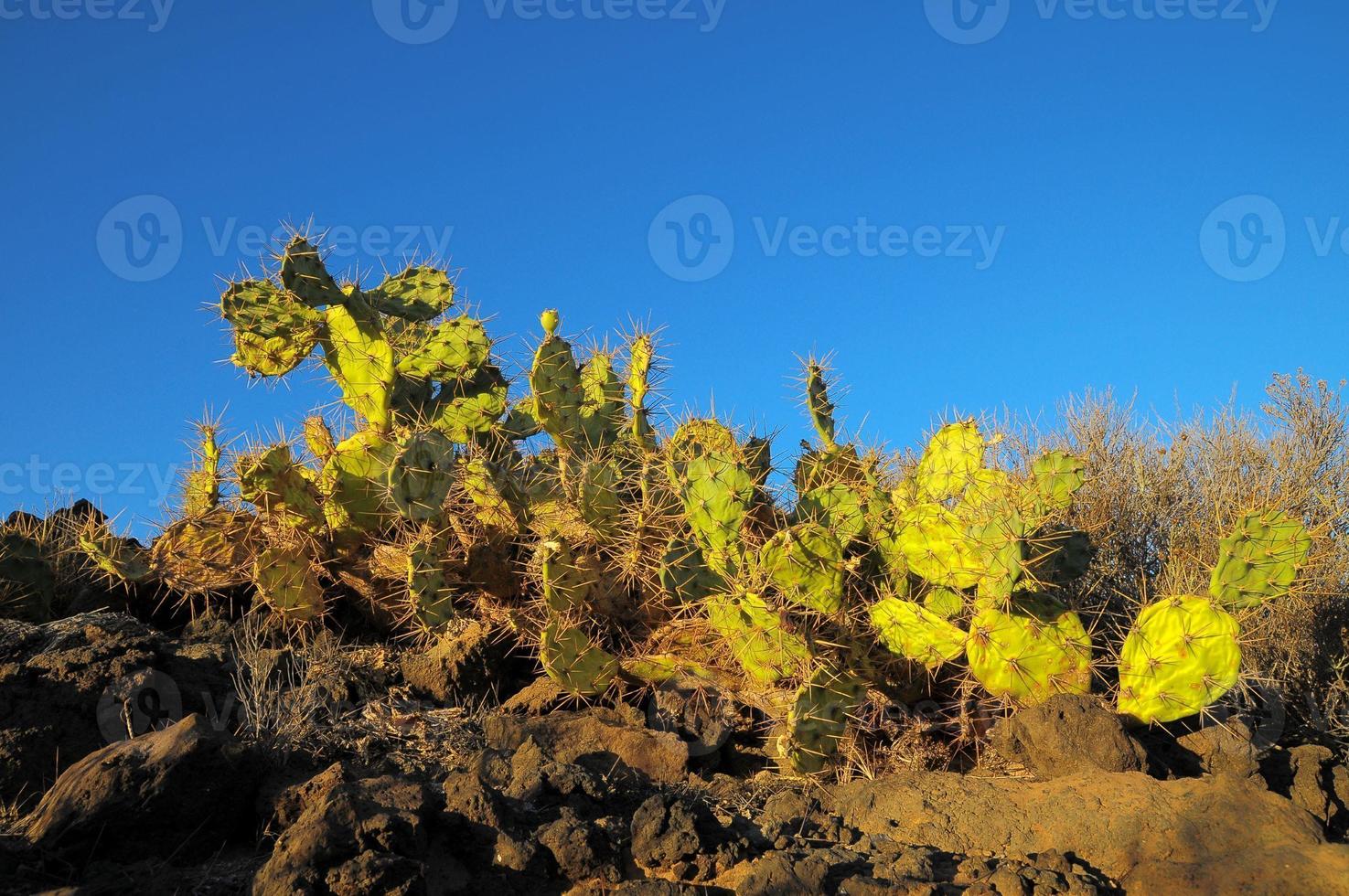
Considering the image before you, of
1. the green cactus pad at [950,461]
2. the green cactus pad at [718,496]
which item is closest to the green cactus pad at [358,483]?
the green cactus pad at [718,496]

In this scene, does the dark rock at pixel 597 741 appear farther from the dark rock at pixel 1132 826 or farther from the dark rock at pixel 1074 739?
the dark rock at pixel 1074 739

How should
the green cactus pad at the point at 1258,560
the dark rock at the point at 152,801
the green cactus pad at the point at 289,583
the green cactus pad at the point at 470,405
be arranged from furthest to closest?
the green cactus pad at the point at 470,405 → the green cactus pad at the point at 289,583 → the green cactus pad at the point at 1258,560 → the dark rock at the point at 152,801

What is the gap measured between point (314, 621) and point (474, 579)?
1.00m

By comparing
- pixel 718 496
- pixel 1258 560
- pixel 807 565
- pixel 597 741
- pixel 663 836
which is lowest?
pixel 663 836

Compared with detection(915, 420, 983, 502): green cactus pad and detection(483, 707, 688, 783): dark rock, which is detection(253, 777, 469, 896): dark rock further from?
detection(915, 420, 983, 502): green cactus pad

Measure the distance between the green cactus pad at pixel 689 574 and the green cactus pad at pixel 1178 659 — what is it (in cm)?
192

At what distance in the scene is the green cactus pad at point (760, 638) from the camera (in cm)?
497

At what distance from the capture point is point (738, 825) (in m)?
4.22

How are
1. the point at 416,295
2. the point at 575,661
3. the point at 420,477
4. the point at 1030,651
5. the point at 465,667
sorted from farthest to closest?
the point at 416,295 < the point at 465,667 < the point at 420,477 < the point at 575,661 < the point at 1030,651

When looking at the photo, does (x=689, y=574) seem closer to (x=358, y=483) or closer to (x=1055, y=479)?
(x=1055, y=479)

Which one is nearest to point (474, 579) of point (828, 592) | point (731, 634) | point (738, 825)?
point (731, 634)

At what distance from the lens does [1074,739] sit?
4770 millimetres

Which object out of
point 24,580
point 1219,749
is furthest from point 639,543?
point 24,580

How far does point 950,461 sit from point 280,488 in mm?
3605
